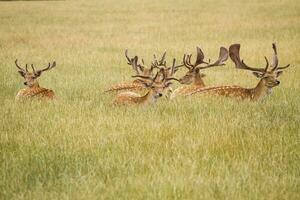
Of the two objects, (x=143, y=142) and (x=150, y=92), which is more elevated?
(x=150, y=92)

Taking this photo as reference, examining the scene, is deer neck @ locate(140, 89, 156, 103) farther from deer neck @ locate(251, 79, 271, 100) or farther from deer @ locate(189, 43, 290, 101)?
deer neck @ locate(251, 79, 271, 100)

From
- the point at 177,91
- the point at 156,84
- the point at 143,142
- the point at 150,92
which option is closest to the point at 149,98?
the point at 150,92

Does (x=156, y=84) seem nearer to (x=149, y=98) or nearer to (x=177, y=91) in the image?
(x=149, y=98)

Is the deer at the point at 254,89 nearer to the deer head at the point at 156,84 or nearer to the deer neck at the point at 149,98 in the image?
the deer head at the point at 156,84

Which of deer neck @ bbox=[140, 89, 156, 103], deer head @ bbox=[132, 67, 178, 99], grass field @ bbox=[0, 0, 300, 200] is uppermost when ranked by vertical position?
deer head @ bbox=[132, 67, 178, 99]

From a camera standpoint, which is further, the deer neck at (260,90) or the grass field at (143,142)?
the deer neck at (260,90)

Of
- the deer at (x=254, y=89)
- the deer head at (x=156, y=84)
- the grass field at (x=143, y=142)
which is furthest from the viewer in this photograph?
the deer at (x=254, y=89)

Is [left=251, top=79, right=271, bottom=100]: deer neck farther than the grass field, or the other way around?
[left=251, top=79, right=271, bottom=100]: deer neck

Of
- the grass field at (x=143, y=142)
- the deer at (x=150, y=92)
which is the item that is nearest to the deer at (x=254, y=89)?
the grass field at (x=143, y=142)

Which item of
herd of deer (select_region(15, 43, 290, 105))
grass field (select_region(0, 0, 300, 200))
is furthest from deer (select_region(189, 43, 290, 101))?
grass field (select_region(0, 0, 300, 200))

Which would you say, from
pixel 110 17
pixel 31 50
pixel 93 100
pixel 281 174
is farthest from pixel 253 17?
pixel 281 174

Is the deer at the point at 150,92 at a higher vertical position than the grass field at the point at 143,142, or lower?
higher

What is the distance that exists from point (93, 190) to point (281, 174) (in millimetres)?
1797

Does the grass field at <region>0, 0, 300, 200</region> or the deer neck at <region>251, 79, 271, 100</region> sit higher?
the deer neck at <region>251, 79, 271, 100</region>
